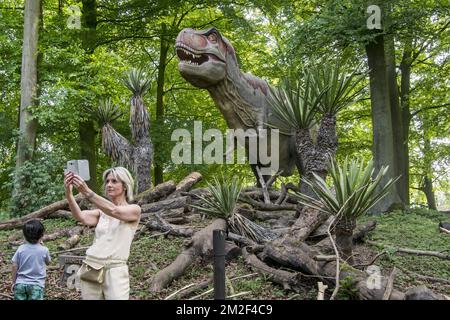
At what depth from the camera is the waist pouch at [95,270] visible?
3.19 meters

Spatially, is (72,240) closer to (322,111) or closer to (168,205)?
(168,205)

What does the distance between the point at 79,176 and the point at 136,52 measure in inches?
586

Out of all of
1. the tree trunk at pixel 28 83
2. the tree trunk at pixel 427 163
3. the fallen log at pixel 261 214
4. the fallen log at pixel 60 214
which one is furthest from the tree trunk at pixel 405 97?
the tree trunk at pixel 28 83

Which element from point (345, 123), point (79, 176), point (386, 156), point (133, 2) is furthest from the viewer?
point (345, 123)

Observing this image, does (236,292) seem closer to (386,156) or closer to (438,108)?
(386,156)

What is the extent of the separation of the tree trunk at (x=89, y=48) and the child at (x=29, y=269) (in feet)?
30.7

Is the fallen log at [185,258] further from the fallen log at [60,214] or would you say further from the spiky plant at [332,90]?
the fallen log at [60,214]

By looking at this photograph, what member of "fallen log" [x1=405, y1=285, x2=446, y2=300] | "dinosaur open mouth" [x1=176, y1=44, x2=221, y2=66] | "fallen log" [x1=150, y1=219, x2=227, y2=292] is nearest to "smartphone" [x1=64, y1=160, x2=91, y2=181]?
"fallen log" [x1=150, y1=219, x2=227, y2=292]

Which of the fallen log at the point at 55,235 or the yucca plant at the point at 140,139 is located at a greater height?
the yucca plant at the point at 140,139

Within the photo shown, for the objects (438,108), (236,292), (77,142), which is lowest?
(236,292)

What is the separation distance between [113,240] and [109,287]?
31cm

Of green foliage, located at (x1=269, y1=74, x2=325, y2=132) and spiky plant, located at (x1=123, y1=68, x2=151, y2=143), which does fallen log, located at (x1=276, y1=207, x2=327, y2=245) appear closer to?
green foliage, located at (x1=269, y1=74, x2=325, y2=132)

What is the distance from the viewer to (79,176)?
3.17 metres

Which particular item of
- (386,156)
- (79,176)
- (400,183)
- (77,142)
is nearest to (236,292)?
(79,176)
